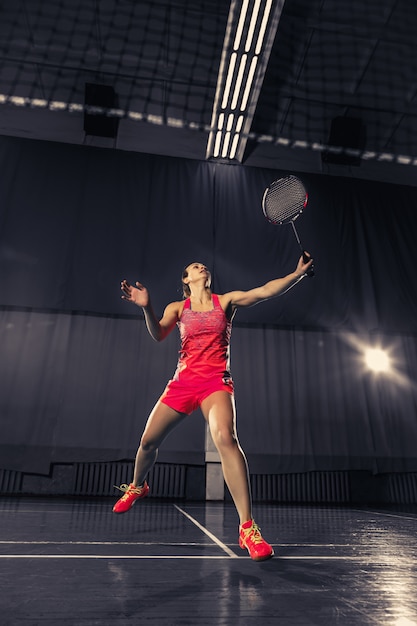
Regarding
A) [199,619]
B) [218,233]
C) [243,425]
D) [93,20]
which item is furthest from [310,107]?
[199,619]

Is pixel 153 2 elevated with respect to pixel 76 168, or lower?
elevated

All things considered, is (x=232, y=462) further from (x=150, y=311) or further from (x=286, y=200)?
(x=286, y=200)

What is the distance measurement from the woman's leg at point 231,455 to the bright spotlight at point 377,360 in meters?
5.26

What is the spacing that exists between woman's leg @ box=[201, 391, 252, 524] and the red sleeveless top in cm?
18

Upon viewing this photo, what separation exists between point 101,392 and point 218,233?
278 cm

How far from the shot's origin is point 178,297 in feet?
20.5

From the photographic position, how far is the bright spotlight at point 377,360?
6.85m

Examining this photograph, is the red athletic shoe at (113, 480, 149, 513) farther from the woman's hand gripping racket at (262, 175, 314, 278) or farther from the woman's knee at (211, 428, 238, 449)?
the woman's hand gripping racket at (262, 175, 314, 278)

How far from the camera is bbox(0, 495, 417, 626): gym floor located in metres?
1.09

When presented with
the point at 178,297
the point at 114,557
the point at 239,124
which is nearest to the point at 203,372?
the point at 114,557

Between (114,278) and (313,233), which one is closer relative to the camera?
(114,278)

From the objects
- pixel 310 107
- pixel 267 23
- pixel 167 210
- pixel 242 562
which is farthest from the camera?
pixel 310 107

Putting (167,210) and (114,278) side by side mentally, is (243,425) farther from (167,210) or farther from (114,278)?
(167,210)

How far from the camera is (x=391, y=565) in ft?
5.68
